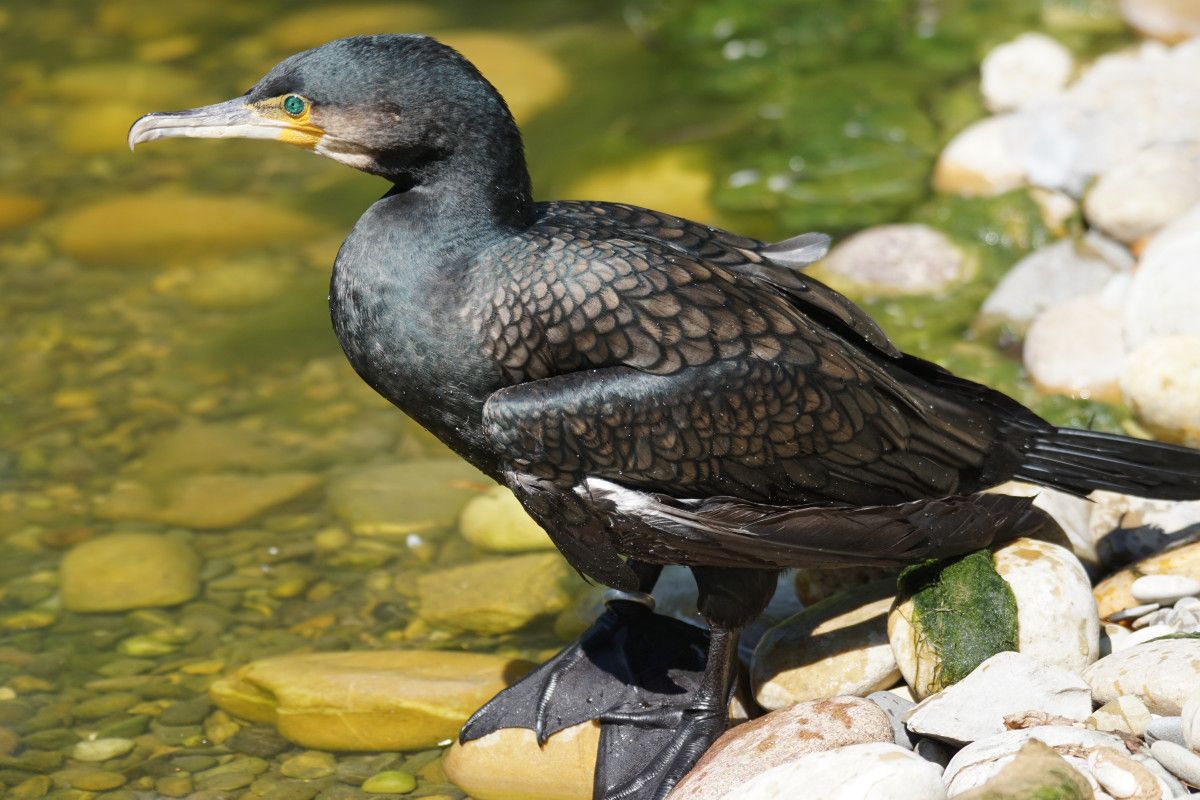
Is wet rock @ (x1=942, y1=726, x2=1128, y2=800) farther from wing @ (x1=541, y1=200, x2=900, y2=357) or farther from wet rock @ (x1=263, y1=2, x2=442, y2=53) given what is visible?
Answer: wet rock @ (x1=263, y1=2, x2=442, y2=53)

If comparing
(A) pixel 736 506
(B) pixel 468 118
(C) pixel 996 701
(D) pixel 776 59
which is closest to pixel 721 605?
(A) pixel 736 506

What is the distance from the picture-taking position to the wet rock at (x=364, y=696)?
506cm

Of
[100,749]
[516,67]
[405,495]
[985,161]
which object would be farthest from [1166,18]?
[100,749]

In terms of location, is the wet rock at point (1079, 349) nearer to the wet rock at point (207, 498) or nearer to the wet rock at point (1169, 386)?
the wet rock at point (1169, 386)

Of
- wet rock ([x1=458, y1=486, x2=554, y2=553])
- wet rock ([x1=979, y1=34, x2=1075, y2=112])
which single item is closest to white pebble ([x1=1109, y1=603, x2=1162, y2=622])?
wet rock ([x1=458, y1=486, x2=554, y2=553])

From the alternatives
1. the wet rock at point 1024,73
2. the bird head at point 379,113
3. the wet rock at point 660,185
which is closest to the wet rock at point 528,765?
the bird head at point 379,113

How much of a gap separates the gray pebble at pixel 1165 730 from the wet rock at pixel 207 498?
3908 millimetres

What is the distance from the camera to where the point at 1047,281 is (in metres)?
6.98

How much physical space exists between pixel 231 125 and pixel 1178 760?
3.20 metres

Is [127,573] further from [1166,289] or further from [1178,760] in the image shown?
[1166,289]

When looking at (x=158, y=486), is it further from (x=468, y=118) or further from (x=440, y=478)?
(x=468, y=118)

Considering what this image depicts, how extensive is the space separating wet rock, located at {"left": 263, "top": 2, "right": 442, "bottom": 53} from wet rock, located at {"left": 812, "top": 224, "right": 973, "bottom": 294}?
4532 millimetres

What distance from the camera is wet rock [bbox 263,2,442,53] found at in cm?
1058

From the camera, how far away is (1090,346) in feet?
21.1
